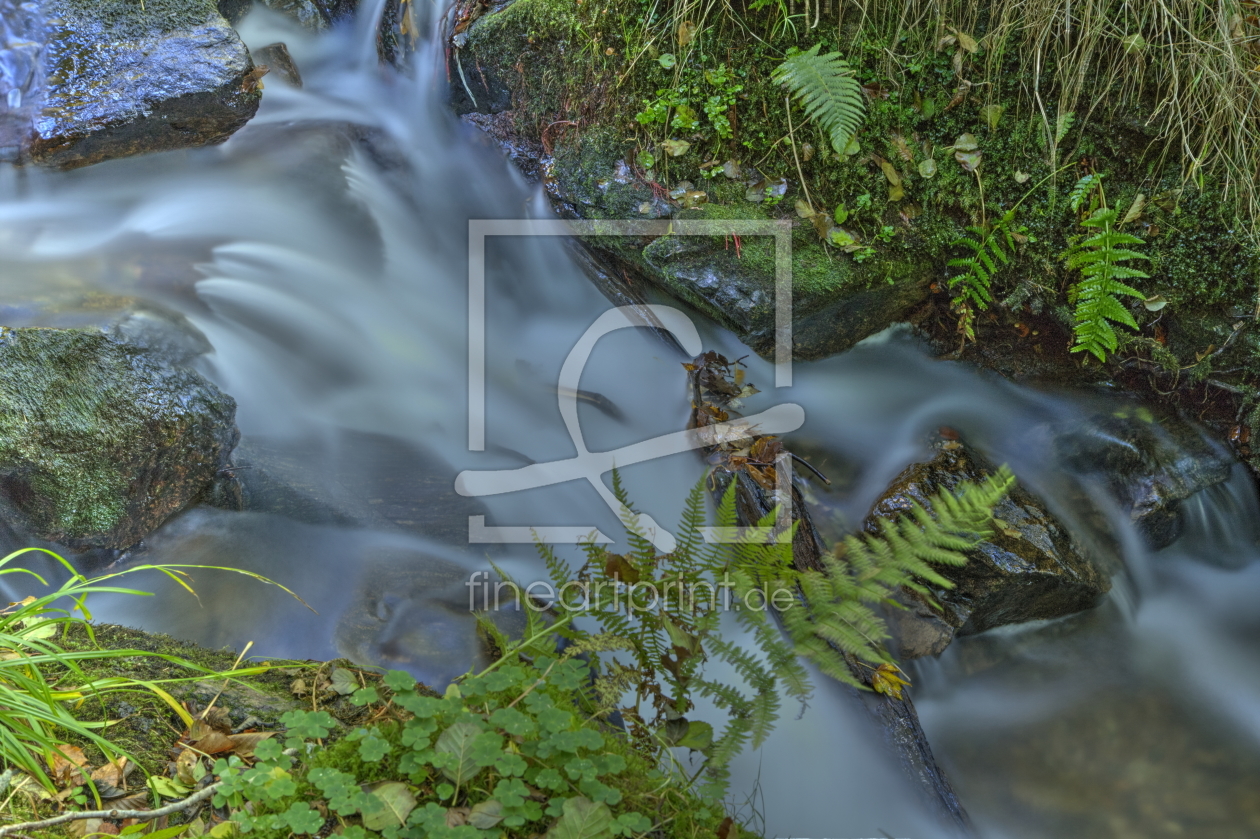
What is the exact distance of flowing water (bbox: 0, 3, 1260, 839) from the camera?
10.3 ft

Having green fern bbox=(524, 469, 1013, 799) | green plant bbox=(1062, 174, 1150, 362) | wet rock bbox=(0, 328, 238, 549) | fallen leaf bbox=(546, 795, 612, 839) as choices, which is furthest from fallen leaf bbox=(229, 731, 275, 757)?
green plant bbox=(1062, 174, 1150, 362)

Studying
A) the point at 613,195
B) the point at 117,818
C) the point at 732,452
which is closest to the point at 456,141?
the point at 613,195

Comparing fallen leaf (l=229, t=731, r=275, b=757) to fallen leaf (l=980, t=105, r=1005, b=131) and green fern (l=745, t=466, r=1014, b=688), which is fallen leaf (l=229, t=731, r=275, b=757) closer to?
green fern (l=745, t=466, r=1014, b=688)

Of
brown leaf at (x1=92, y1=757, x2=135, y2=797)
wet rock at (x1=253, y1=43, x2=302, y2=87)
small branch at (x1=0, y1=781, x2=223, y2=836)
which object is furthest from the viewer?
wet rock at (x1=253, y1=43, x2=302, y2=87)

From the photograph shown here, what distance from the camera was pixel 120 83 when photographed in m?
4.26

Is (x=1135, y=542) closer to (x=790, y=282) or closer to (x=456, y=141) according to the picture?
(x=790, y=282)

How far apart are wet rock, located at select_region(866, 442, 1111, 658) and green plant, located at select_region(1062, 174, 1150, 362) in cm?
84

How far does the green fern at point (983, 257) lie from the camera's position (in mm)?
3516

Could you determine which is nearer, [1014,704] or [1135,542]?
[1014,704]

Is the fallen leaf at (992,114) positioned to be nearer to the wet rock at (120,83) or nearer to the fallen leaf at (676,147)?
the fallen leaf at (676,147)

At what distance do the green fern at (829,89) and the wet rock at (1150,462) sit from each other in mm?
2004

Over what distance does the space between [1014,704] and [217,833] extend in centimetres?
320

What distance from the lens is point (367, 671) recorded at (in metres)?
2.63

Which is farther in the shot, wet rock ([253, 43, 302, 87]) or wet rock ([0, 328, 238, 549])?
wet rock ([253, 43, 302, 87])
